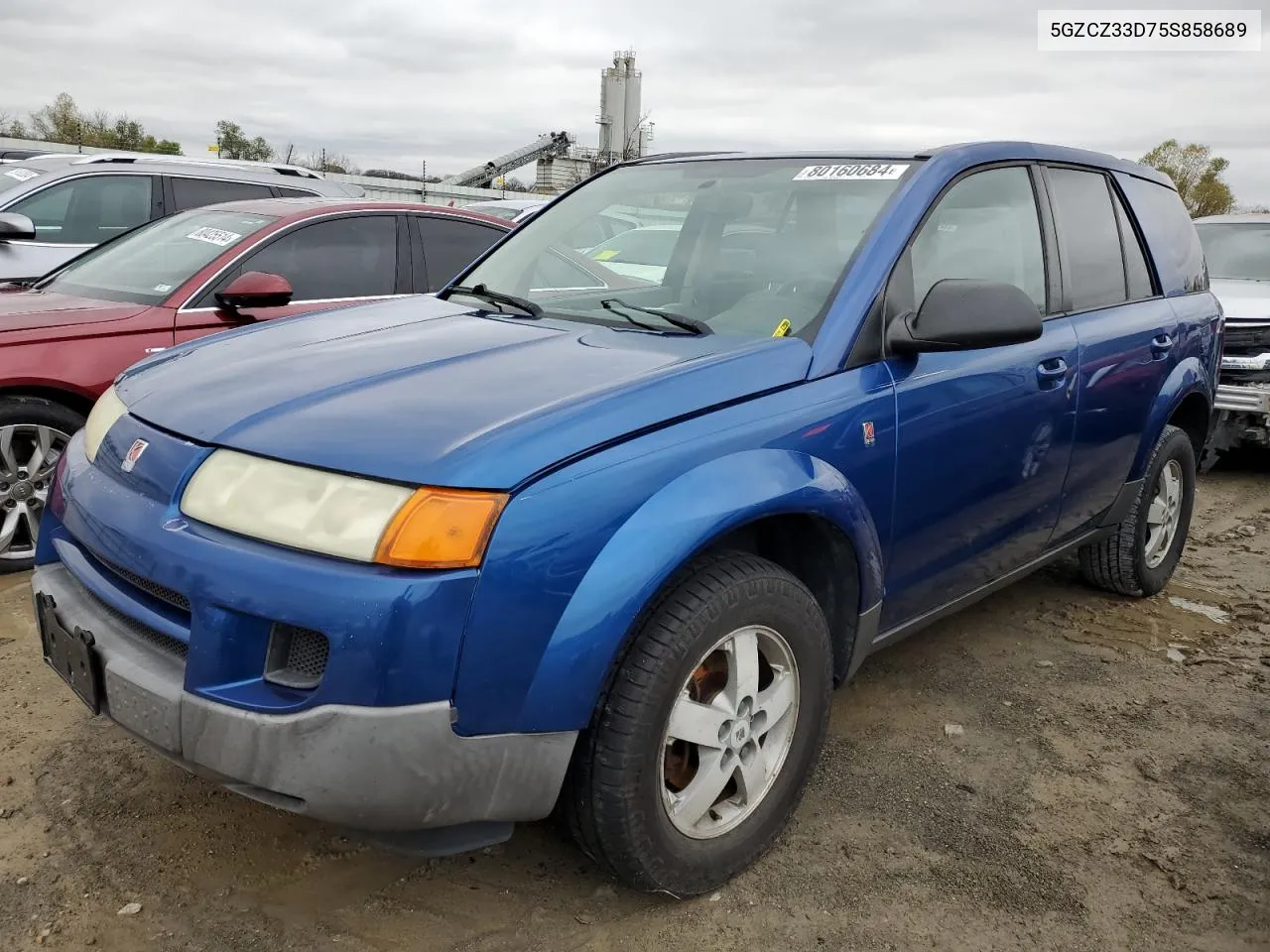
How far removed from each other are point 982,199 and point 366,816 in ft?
8.17

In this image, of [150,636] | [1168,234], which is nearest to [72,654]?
[150,636]

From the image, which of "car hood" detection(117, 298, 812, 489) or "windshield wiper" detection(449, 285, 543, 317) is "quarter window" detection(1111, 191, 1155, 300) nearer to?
"car hood" detection(117, 298, 812, 489)

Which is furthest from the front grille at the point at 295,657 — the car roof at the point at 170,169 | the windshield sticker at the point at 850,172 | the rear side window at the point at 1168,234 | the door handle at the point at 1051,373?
the car roof at the point at 170,169

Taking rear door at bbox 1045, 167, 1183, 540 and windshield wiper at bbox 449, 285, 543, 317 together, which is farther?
rear door at bbox 1045, 167, 1183, 540

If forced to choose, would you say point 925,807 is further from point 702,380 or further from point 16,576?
point 16,576

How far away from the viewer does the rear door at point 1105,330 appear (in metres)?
3.53

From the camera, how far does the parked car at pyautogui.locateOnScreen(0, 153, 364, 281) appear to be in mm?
6547

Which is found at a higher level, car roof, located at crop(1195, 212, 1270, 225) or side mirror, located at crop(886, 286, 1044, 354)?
car roof, located at crop(1195, 212, 1270, 225)

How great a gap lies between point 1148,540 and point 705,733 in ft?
9.81

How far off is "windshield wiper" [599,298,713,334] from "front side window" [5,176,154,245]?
16.1 feet

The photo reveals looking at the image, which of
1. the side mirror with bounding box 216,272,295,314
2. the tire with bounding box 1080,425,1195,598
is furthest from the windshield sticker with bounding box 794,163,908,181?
the side mirror with bounding box 216,272,295,314

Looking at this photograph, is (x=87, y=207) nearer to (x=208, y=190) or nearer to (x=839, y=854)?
(x=208, y=190)

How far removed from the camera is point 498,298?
3213 millimetres

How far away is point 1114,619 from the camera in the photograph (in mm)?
4359
